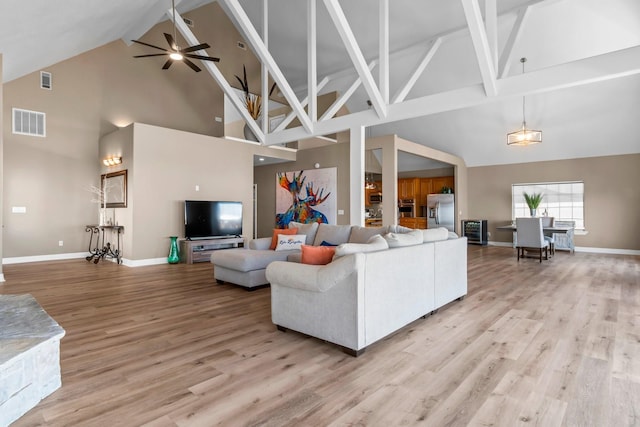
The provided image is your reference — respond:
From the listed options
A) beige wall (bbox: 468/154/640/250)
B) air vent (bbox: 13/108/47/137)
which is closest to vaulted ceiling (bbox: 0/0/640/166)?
beige wall (bbox: 468/154/640/250)

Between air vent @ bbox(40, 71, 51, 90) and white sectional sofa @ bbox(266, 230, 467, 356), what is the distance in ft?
23.8

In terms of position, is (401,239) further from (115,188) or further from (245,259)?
(115,188)

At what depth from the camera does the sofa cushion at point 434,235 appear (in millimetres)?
3625

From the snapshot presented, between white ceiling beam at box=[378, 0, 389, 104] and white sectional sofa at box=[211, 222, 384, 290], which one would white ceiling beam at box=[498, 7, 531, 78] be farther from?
white sectional sofa at box=[211, 222, 384, 290]

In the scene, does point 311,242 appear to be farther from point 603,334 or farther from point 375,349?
point 603,334

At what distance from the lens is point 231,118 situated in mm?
8609


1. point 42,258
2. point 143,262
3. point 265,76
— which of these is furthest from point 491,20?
point 42,258

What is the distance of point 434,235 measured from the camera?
147 inches

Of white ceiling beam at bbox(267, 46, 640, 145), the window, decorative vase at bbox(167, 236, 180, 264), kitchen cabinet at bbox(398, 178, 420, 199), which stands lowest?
decorative vase at bbox(167, 236, 180, 264)

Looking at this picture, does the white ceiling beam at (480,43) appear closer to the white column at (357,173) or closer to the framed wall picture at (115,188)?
the white column at (357,173)

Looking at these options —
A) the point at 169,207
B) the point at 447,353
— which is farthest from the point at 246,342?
the point at 169,207

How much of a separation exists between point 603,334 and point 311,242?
370 centimetres

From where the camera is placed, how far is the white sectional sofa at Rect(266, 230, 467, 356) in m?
2.53

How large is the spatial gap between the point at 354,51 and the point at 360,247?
390 centimetres
